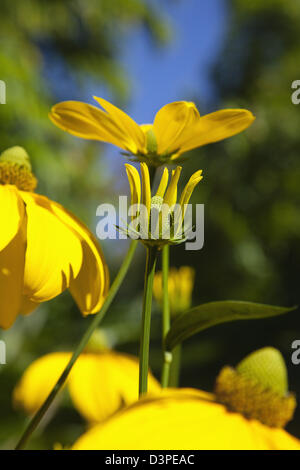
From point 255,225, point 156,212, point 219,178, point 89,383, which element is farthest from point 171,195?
point 219,178

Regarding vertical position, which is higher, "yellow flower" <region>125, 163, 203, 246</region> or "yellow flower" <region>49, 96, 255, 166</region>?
"yellow flower" <region>49, 96, 255, 166</region>

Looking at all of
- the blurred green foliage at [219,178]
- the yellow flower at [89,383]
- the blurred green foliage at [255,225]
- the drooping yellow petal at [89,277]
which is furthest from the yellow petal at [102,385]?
the blurred green foliage at [255,225]

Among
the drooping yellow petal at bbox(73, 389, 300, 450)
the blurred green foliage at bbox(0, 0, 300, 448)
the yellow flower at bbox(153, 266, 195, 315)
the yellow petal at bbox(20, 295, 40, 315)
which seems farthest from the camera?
the blurred green foliage at bbox(0, 0, 300, 448)

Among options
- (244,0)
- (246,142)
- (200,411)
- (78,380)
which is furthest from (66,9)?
(200,411)

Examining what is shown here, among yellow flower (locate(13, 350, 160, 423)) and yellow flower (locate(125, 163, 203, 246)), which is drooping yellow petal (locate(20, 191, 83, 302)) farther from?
yellow flower (locate(13, 350, 160, 423))

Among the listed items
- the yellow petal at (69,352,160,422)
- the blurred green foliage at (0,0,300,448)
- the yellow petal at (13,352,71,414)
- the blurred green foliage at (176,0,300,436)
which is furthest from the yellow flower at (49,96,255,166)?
the blurred green foliage at (176,0,300,436)

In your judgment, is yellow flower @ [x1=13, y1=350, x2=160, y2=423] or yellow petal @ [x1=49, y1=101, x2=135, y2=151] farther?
yellow flower @ [x1=13, y1=350, x2=160, y2=423]

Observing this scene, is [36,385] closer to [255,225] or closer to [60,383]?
[60,383]

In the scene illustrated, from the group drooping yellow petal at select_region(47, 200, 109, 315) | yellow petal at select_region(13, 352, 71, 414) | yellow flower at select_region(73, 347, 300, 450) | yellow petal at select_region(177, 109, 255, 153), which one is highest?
yellow petal at select_region(177, 109, 255, 153)
